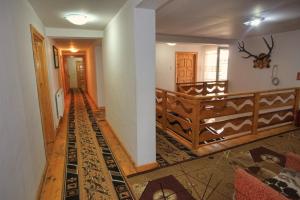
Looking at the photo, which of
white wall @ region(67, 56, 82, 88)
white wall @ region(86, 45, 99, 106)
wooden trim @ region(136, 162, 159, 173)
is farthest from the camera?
white wall @ region(67, 56, 82, 88)

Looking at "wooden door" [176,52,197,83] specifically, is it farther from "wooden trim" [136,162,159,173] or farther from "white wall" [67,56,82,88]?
"white wall" [67,56,82,88]

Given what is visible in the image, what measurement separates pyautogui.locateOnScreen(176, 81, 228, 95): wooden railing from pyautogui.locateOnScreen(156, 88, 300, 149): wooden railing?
2055 mm

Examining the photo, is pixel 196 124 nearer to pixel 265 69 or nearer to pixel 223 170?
pixel 223 170

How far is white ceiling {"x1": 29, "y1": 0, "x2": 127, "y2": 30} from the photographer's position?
222cm

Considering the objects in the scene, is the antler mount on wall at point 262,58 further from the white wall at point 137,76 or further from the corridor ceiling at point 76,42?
the corridor ceiling at point 76,42

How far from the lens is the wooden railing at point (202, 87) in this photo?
598cm

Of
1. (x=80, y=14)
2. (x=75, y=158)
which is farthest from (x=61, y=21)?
(x=75, y=158)

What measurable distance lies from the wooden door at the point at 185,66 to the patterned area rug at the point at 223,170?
14.9ft

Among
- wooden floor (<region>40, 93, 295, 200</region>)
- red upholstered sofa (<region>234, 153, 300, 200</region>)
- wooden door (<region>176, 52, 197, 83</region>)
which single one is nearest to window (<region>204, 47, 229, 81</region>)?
wooden door (<region>176, 52, 197, 83</region>)

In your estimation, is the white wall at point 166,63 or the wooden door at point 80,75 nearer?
the white wall at point 166,63

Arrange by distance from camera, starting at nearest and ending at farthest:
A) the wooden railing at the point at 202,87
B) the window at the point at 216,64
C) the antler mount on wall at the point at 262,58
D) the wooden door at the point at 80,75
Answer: the antler mount on wall at the point at 262,58, the wooden railing at the point at 202,87, the window at the point at 216,64, the wooden door at the point at 80,75

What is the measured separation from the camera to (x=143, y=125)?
2328 millimetres

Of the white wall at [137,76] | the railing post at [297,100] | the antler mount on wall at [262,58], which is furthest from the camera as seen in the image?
the antler mount on wall at [262,58]

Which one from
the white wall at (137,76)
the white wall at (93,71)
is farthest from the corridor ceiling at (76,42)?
the white wall at (137,76)
